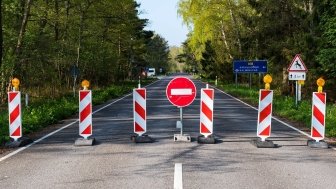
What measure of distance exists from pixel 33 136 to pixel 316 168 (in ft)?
24.6

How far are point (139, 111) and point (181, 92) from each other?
1107 millimetres

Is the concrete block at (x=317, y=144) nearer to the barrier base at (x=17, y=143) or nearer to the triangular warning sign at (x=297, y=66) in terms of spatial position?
the barrier base at (x=17, y=143)

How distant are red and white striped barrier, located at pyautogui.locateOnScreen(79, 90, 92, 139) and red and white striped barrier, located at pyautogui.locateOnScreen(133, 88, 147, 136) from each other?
1.07 meters

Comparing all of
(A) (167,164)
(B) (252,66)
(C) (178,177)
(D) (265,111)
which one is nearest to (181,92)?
(D) (265,111)

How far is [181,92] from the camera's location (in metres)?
11.3

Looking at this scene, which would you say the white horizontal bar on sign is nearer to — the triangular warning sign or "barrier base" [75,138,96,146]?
"barrier base" [75,138,96,146]

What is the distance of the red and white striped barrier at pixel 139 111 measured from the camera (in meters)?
11.4

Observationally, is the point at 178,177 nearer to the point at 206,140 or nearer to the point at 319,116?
the point at 206,140

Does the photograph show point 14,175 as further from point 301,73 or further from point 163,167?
point 301,73

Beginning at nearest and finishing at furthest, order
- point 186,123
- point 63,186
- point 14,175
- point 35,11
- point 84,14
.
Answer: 1. point 63,186
2. point 14,175
3. point 186,123
4. point 35,11
5. point 84,14

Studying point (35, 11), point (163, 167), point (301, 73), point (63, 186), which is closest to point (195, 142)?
point (163, 167)

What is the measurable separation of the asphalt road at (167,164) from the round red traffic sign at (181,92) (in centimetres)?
100

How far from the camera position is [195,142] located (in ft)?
36.6

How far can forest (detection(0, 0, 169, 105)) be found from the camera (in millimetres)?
23234
